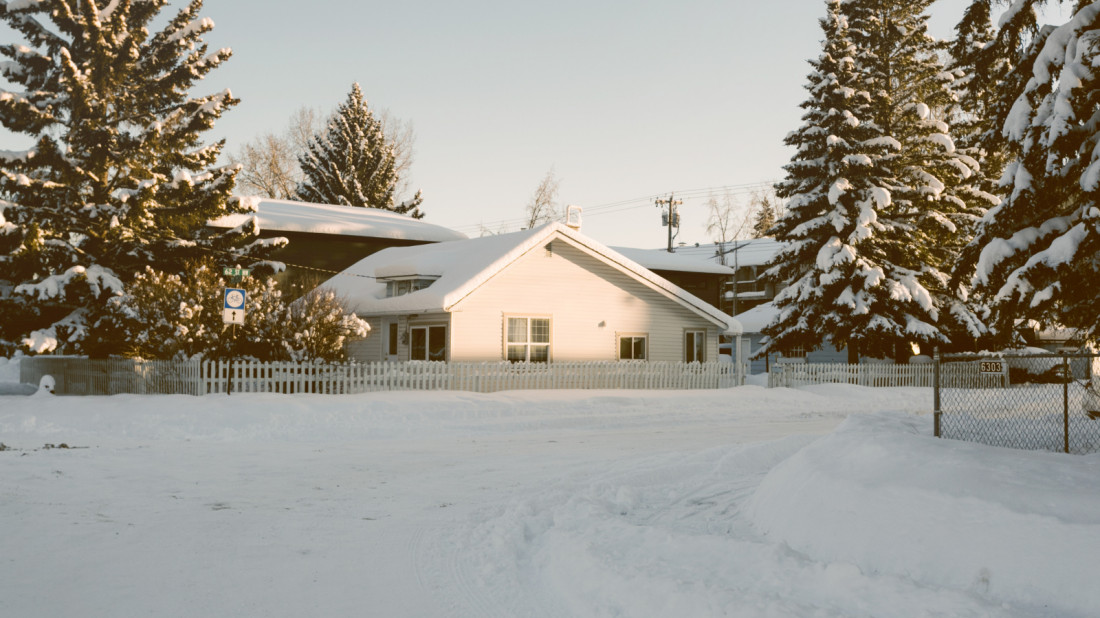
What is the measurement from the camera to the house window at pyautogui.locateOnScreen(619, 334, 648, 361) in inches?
1241

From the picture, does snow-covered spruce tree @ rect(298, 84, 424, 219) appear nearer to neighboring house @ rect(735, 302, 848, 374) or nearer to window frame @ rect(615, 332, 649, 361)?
neighboring house @ rect(735, 302, 848, 374)

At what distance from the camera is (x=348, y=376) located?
22.2 metres

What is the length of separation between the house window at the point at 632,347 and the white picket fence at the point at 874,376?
4671mm

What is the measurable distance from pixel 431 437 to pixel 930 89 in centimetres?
3158

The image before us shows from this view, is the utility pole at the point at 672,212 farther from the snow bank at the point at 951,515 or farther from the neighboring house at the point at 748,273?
the snow bank at the point at 951,515

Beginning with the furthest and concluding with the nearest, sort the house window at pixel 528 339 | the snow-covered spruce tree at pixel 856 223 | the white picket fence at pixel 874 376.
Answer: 1. the snow-covered spruce tree at pixel 856 223
2. the white picket fence at pixel 874 376
3. the house window at pixel 528 339

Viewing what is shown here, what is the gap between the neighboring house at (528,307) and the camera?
89.9 feet

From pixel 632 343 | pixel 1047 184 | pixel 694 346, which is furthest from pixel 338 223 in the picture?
pixel 1047 184

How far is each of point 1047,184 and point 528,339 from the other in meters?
19.8

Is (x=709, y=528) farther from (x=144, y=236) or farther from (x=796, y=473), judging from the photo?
(x=144, y=236)

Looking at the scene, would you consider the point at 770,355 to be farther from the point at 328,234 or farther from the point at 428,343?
the point at 428,343

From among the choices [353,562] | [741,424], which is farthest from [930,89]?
[353,562]

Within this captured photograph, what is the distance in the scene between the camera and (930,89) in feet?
126

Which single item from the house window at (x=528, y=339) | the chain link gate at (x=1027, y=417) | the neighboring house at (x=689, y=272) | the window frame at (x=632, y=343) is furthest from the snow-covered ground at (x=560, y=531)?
the neighboring house at (x=689, y=272)
